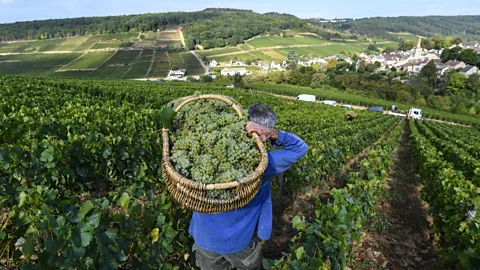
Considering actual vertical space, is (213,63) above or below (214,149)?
below

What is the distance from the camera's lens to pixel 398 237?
5.74m

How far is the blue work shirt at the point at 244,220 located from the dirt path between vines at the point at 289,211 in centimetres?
183

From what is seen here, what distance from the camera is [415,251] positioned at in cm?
530

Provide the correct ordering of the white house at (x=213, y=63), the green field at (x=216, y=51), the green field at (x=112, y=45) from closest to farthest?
the white house at (x=213, y=63) < the green field at (x=112, y=45) < the green field at (x=216, y=51)

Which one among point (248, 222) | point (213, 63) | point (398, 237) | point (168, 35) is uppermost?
point (168, 35)

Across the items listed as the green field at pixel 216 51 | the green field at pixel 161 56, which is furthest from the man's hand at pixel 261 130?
the green field at pixel 216 51

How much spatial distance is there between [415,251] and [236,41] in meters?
131

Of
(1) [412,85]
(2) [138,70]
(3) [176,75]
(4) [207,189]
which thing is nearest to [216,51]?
(2) [138,70]

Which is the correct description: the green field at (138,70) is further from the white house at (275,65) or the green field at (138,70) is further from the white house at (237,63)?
the white house at (275,65)

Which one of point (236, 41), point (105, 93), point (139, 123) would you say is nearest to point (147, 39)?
point (236, 41)

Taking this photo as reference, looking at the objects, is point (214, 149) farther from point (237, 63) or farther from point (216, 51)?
point (216, 51)

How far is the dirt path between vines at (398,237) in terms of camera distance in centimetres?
480

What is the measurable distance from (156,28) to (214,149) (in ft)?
500

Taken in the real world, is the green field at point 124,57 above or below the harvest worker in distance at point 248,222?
below
